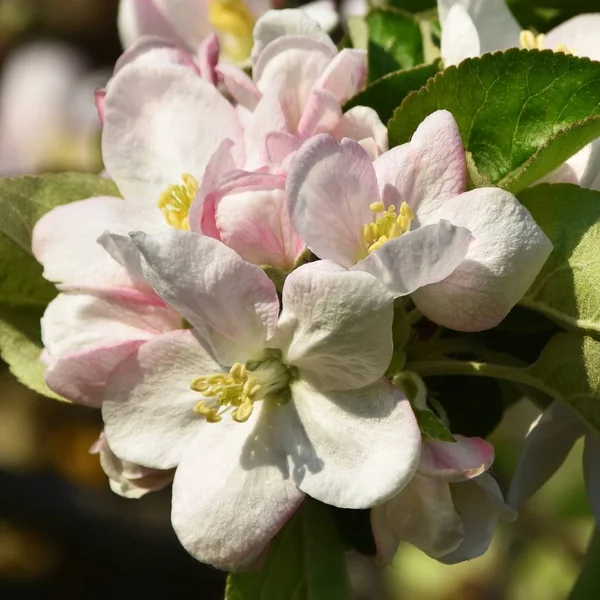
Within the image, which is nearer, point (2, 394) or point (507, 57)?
point (507, 57)

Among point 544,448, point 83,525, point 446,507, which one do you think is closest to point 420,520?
point 446,507

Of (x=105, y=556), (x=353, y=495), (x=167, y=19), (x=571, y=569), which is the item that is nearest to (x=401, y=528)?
(x=353, y=495)

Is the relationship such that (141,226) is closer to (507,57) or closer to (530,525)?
(507,57)

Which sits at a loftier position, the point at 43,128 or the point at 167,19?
the point at 167,19

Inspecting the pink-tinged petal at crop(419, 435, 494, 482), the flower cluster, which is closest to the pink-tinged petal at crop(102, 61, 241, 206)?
the flower cluster

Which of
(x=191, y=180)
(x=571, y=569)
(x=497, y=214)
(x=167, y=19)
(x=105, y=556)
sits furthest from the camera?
(x=105, y=556)

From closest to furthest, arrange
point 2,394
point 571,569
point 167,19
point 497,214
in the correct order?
1. point 497,214
2. point 167,19
3. point 571,569
4. point 2,394
